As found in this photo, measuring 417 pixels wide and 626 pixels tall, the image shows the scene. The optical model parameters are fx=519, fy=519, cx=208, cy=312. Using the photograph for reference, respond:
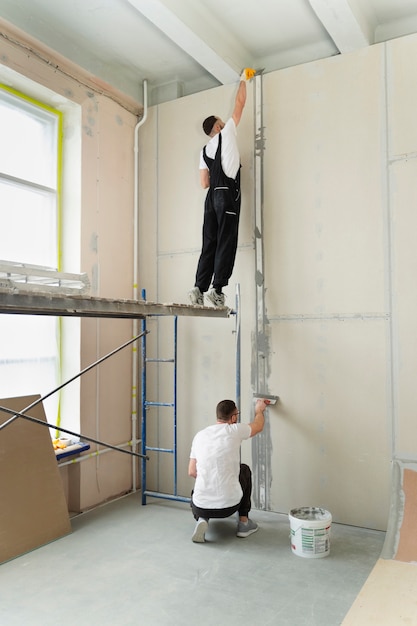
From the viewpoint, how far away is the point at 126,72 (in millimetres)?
4441

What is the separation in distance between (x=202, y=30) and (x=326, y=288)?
2.03m

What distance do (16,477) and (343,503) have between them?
2243mm

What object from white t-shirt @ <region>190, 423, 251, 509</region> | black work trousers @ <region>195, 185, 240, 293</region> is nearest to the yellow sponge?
black work trousers @ <region>195, 185, 240, 293</region>

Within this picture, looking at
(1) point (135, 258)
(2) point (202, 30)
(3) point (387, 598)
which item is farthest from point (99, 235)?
(3) point (387, 598)

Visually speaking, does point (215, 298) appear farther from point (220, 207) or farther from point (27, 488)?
point (27, 488)

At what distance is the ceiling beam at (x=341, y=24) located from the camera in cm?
329

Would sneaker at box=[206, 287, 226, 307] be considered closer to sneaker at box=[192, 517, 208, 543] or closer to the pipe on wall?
the pipe on wall

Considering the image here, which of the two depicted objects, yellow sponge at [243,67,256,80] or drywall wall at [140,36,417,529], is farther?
yellow sponge at [243,67,256,80]

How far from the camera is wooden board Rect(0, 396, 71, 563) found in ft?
10.7

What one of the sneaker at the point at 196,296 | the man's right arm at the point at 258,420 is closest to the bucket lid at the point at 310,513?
the man's right arm at the point at 258,420

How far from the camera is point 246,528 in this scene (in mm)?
3494

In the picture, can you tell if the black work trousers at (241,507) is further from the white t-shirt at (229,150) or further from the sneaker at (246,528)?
the white t-shirt at (229,150)

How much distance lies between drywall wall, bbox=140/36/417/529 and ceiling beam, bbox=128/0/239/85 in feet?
0.60

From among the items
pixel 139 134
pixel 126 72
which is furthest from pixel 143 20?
pixel 139 134
